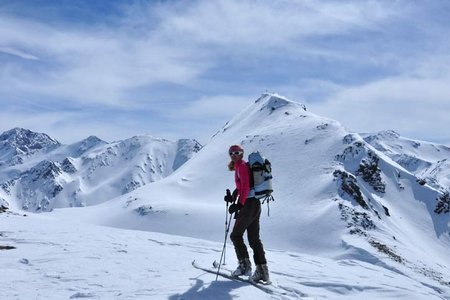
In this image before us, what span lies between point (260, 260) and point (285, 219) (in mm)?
66151

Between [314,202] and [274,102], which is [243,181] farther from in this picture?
[274,102]

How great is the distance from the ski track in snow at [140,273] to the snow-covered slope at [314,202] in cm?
4733

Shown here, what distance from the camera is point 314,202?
266 ft

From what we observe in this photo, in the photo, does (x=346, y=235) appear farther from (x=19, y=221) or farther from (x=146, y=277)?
(x=146, y=277)

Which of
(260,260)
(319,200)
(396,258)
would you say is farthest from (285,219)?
(260,260)

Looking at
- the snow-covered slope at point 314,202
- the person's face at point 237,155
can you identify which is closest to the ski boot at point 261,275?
the person's face at point 237,155

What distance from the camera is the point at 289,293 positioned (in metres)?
11.0

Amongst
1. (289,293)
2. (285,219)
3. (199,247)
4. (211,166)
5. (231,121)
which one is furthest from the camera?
(231,121)

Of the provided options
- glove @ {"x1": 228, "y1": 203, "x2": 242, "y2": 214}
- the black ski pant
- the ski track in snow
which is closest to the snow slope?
the ski track in snow

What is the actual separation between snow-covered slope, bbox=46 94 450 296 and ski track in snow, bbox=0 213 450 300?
47.3 meters

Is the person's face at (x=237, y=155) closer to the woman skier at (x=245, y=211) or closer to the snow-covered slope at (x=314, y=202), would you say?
the woman skier at (x=245, y=211)

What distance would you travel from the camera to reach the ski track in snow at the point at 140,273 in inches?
397

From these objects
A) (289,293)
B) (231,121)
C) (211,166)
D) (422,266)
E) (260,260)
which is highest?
(231,121)

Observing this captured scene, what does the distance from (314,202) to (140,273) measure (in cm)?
7176
